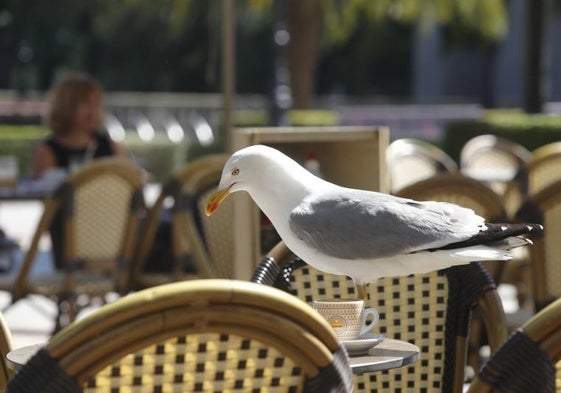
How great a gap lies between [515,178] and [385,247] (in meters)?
5.00

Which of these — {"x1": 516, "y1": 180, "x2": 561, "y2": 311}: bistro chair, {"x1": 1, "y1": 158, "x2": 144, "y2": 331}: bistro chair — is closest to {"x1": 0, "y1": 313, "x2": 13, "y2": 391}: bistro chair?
{"x1": 516, "y1": 180, "x2": 561, "y2": 311}: bistro chair

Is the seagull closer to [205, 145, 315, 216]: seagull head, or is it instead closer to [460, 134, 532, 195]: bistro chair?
[205, 145, 315, 216]: seagull head

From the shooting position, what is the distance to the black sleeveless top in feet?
27.6

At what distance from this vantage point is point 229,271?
6207 millimetres

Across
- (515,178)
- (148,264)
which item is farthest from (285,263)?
(515,178)

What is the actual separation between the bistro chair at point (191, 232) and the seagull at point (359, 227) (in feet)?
10.3

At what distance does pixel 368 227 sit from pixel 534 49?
15793mm

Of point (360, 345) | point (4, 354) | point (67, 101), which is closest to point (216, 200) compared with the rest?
point (360, 345)

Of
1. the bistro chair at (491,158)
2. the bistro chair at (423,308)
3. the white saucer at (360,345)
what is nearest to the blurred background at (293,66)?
the bistro chair at (491,158)

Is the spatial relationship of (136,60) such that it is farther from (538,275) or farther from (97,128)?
(538,275)

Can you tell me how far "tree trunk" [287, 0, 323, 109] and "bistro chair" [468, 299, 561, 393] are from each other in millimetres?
20779

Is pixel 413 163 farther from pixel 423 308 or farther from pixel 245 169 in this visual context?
pixel 245 169

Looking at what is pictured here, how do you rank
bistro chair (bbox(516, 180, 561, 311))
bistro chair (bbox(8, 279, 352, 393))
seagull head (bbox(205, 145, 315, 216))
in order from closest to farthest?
1. bistro chair (bbox(8, 279, 352, 393))
2. seagull head (bbox(205, 145, 315, 216))
3. bistro chair (bbox(516, 180, 561, 311))

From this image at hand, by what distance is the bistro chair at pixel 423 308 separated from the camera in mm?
3520
